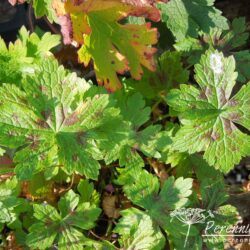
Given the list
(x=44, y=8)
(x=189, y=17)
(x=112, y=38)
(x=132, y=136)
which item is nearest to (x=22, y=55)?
(x=44, y=8)

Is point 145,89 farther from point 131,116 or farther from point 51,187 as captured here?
point 51,187

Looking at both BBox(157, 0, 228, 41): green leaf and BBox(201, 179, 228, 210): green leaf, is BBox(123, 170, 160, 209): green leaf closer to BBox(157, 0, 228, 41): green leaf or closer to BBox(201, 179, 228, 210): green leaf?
BBox(201, 179, 228, 210): green leaf

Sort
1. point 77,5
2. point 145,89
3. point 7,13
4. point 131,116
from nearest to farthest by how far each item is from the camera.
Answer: point 77,5
point 131,116
point 145,89
point 7,13

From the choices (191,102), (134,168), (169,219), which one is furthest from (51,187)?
(191,102)

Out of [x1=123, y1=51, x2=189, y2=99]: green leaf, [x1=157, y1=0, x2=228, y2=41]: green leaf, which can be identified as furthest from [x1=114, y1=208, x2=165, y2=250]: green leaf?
[x1=157, y1=0, x2=228, y2=41]: green leaf

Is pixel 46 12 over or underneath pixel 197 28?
over

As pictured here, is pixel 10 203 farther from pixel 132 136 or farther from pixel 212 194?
pixel 212 194

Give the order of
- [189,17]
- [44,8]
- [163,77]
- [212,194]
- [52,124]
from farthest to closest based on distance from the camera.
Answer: [163,77], [189,17], [212,194], [44,8], [52,124]

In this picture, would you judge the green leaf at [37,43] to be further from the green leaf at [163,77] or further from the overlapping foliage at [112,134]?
the green leaf at [163,77]
